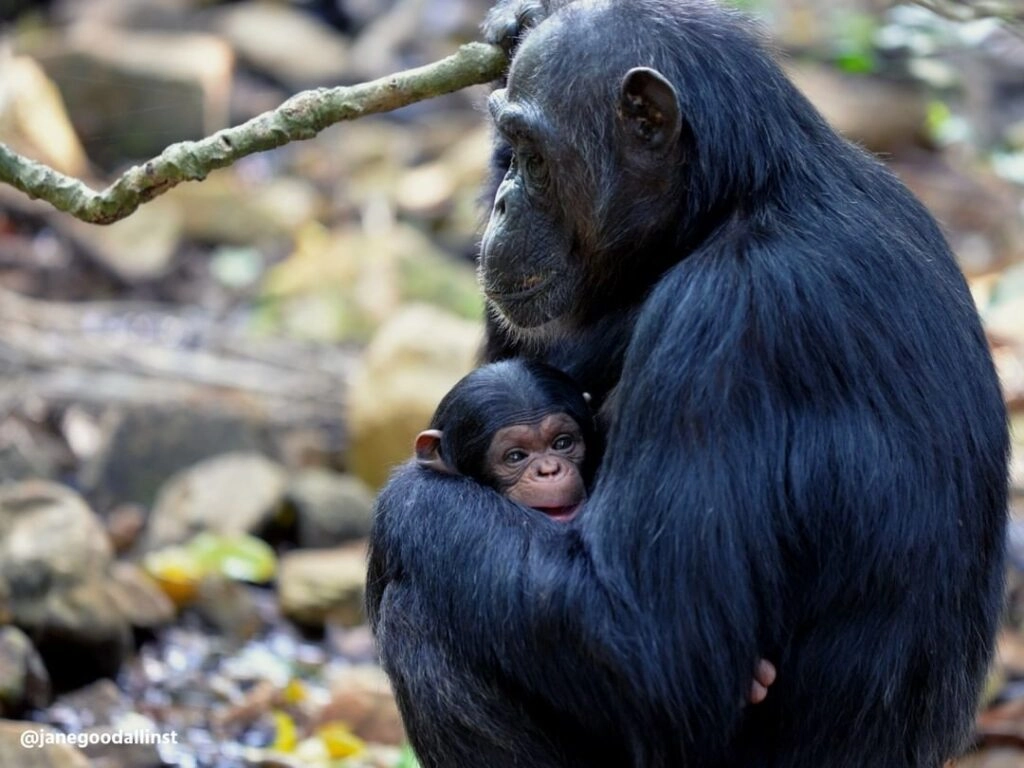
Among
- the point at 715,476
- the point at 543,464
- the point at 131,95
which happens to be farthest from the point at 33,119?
the point at 715,476

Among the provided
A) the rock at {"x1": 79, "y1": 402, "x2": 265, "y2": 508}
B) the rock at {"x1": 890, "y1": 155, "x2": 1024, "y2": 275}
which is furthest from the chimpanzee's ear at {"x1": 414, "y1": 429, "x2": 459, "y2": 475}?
the rock at {"x1": 890, "y1": 155, "x2": 1024, "y2": 275}

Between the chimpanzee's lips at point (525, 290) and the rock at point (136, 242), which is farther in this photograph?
the rock at point (136, 242)

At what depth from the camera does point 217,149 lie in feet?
15.5

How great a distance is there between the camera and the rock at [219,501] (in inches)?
374

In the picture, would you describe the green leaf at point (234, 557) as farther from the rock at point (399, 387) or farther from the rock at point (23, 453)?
the rock at point (399, 387)

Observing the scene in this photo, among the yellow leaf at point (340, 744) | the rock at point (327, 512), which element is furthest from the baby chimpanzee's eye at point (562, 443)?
the rock at point (327, 512)

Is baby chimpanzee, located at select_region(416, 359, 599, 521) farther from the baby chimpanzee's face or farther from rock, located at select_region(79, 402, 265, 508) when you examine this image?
rock, located at select_region(79, 402, 265, 508)

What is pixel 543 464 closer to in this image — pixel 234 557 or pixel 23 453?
pixel 234 557

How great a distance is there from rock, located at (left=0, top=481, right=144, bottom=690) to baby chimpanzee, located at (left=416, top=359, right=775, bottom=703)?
9.71 ft

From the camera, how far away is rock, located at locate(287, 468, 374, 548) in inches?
388

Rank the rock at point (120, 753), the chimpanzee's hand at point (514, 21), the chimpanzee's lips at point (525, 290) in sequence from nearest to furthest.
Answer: the chimpanzee's lips at point (525, 290) < the chimpanzee's hand at point (514, 21) < the rock at point (120, 753)

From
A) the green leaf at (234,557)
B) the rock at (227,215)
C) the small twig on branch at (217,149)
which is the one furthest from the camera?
the rock at (227,215)

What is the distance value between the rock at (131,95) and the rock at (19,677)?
11.4 metres

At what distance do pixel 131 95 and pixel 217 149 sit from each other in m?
13.8
